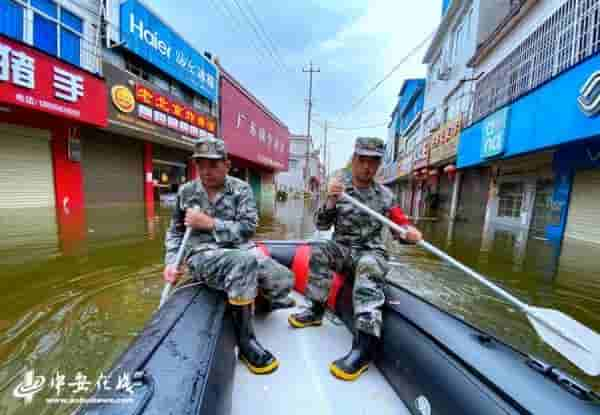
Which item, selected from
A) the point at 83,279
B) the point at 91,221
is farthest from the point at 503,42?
the point at 91,221

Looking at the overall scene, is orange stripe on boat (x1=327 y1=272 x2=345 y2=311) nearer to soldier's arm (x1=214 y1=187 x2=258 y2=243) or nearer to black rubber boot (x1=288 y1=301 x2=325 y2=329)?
black rubber boot (x1=288 y1=301 x2=325 y2=329)

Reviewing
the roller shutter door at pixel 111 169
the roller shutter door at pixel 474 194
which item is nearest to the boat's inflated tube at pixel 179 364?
the roller shutter door at pixel 111 169

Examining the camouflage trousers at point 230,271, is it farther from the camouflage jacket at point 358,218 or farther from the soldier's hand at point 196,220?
the camouflage jacket at point 358,218

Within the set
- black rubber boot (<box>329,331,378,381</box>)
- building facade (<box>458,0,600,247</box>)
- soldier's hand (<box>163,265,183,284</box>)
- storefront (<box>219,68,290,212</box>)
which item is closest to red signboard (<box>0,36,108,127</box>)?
storefront (<box>219,68,290,212</box>)

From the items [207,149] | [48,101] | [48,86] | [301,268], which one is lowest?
[301,268]

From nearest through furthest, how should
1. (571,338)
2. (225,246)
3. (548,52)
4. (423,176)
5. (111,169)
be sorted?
1. (571,338)
2. (225,246)
3. (548,52)
4. (111,169)
5. (423,176)

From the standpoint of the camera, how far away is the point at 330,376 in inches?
58.9

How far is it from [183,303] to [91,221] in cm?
619

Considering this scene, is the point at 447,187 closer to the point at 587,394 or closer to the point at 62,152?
the point at 587,394

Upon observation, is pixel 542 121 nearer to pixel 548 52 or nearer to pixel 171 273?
pixel 548 52

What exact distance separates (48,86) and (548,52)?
11.1 m

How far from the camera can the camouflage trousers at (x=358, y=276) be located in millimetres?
1487

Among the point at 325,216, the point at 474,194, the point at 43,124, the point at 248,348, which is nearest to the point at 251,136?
the point at 43,124

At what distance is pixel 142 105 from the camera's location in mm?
7379
